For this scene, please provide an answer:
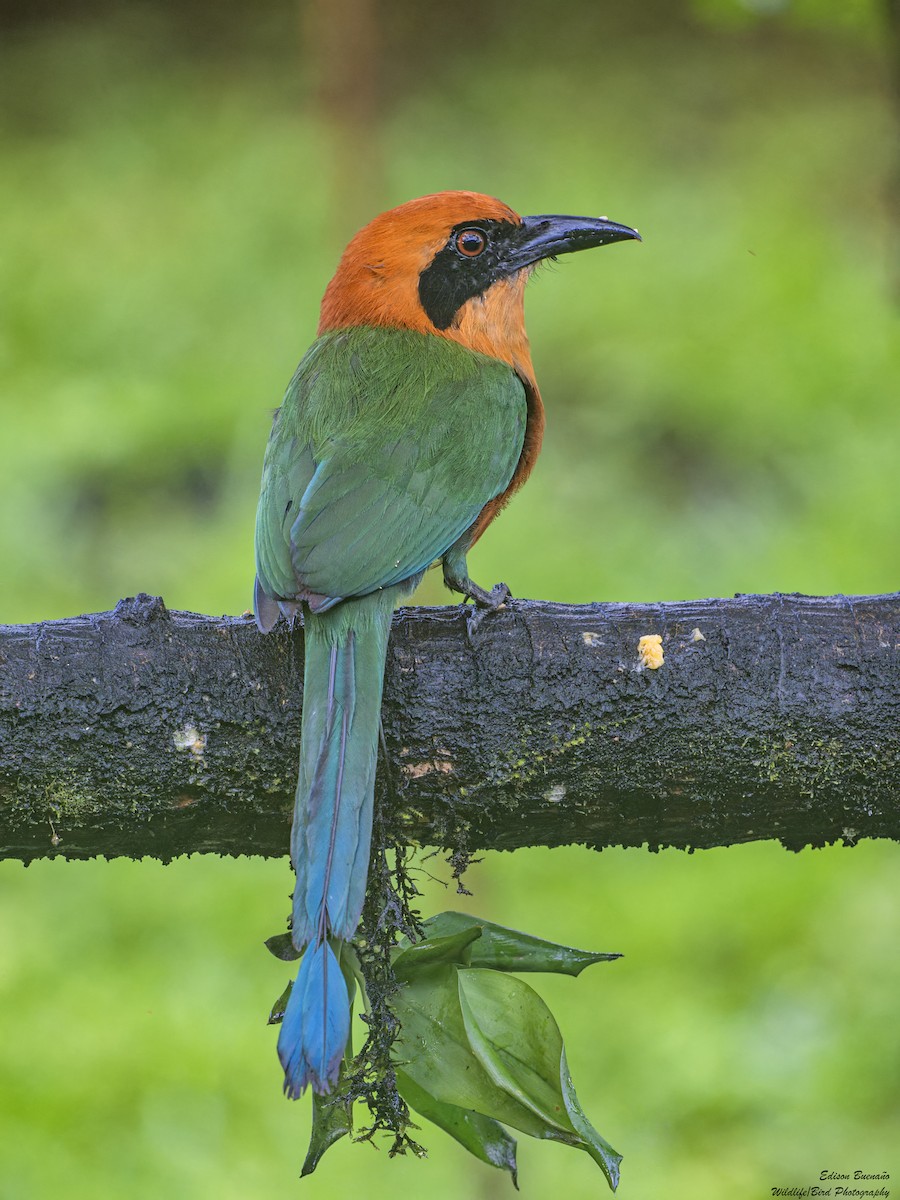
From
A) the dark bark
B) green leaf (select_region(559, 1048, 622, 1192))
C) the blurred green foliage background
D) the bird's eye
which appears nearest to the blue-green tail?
the dark bark

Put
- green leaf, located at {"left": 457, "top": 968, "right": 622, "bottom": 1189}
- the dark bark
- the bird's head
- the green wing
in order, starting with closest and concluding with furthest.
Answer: green leaf, located at {"left": 457, "top": 968, "right": 622, "bottom": 1189}, the dark bark, the green wing, the bird's head

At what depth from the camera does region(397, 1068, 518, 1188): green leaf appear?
1.80 m

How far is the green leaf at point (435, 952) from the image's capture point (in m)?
1.76

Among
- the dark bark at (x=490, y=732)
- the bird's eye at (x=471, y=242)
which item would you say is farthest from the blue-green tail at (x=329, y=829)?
the bird's eye at (x=471, y=242)

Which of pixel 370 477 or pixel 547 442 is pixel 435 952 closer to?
pixel 370 477

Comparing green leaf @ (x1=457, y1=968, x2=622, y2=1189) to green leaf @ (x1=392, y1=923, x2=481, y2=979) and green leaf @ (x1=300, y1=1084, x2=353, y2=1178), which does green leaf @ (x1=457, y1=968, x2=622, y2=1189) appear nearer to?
green leaf @ (x1=392, y1=923, x2=481, y2=979)

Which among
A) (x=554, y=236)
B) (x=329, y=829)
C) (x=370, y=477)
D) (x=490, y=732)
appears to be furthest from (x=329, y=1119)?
(x=554, y=236)

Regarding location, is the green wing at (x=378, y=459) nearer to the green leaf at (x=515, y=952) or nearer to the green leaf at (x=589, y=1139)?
the green leaf at (x=515, y=952)

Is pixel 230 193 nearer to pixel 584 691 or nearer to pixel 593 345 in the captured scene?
pixel 593 345

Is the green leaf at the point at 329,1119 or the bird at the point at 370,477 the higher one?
the bird at the point at 370,477

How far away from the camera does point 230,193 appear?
5.53 metres

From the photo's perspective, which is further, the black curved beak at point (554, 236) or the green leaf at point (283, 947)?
the black curved beak at point (554, 236)

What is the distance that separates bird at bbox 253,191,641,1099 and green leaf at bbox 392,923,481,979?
0.33ft

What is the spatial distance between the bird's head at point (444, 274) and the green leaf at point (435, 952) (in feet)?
3.66
